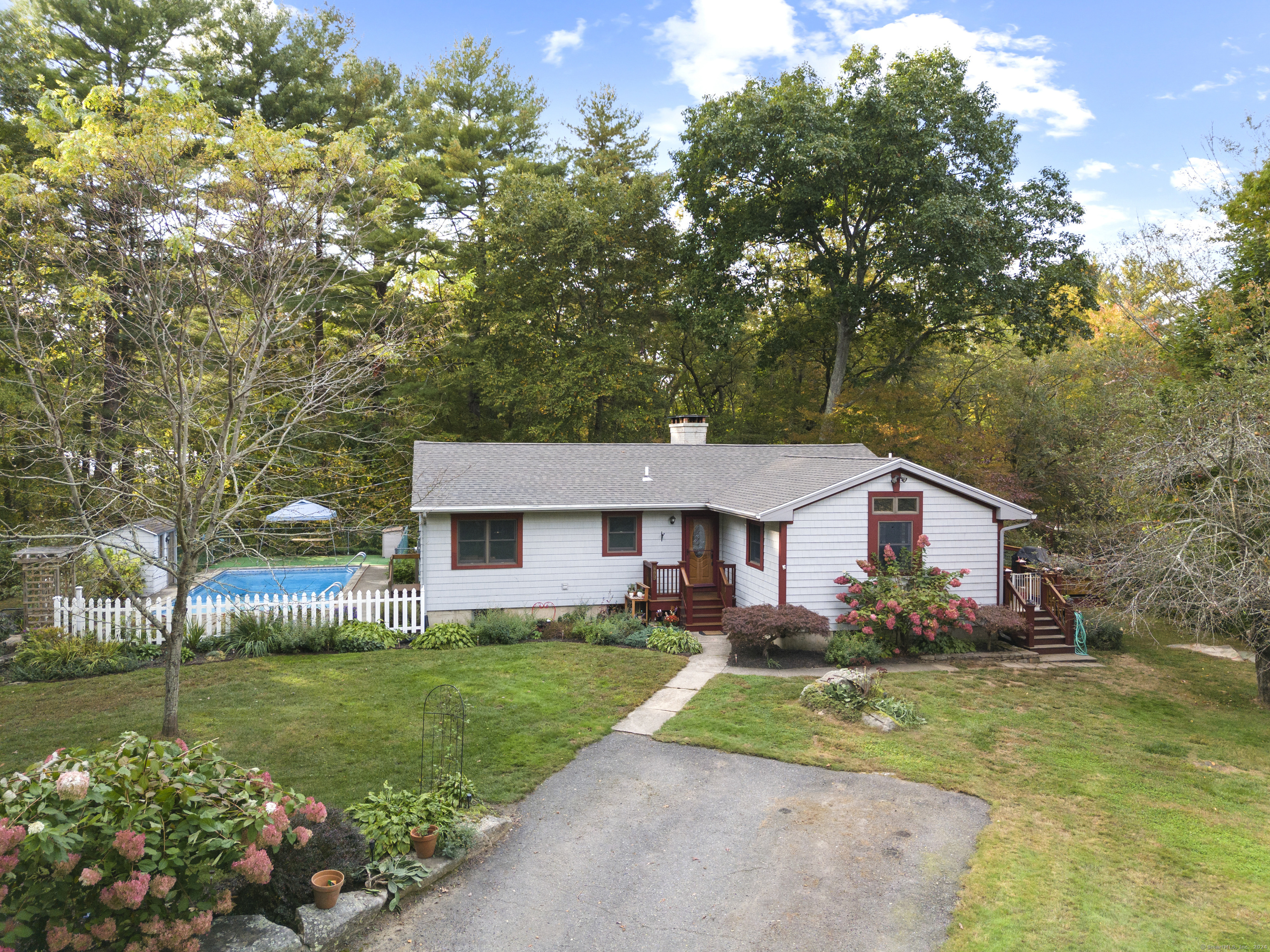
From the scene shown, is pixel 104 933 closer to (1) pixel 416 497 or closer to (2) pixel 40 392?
(2) pixel 40 392

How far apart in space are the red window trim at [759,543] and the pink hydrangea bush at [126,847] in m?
11.0

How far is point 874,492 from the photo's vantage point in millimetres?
14086

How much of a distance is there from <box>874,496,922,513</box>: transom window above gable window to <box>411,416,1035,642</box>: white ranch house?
0.02 m

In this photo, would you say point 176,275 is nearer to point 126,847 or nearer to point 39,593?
point 126,847

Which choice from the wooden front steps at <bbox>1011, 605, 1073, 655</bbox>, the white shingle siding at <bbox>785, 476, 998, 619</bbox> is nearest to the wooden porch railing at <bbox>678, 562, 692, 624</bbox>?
the white shingle siding at <bbox>785, 476, 998, 619</bbox>

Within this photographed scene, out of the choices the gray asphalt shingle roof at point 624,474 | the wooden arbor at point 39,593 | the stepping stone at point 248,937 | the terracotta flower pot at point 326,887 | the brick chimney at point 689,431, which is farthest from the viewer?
the brick chimney at point 689,431

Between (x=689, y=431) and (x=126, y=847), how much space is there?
59.0 feet

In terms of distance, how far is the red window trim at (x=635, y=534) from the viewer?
16.2 metres

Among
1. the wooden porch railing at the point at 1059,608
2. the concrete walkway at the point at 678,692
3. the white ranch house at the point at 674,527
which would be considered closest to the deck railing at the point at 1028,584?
the wooden porch railing at the point at 1059,608

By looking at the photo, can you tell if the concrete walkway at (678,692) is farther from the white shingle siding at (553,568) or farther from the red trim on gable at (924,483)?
the red trim on gable at (924,483)

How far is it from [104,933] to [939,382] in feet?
104

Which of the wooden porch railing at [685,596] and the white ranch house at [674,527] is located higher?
the white ranch house at [674,527]

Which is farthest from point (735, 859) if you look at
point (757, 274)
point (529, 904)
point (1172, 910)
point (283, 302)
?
point (757, 274)

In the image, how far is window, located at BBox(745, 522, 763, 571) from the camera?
1483 cm
